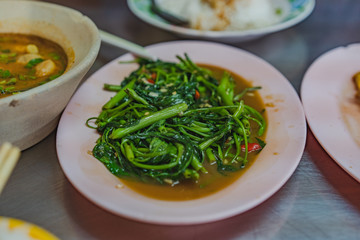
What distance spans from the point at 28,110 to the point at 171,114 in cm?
71

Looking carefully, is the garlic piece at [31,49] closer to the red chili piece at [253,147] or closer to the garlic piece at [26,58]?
the garlic piece at [26,58]

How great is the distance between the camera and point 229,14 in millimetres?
2938

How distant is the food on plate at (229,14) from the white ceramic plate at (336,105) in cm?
70

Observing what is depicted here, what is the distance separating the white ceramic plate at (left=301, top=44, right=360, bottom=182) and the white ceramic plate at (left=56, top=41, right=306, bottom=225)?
0.13 m

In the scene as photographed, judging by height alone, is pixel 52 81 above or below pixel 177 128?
above

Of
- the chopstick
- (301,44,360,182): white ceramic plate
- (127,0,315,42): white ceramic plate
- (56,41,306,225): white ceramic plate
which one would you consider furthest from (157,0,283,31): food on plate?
the chopstick

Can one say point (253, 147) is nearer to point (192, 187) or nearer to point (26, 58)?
point (192, 187)

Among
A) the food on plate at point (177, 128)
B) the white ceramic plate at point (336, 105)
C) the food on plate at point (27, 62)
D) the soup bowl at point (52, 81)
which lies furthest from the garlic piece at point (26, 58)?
the white ceramic plate at point (336, 105)

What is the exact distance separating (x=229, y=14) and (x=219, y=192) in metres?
1.91

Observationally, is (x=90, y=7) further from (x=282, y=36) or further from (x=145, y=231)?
(x=145, y=231)

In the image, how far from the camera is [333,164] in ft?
6.04

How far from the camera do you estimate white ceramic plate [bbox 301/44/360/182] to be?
69.3 inches

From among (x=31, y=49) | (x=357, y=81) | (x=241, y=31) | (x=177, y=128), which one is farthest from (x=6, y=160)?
(x=357, y=81)

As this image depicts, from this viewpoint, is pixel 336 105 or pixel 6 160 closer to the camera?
pixel 6 160
